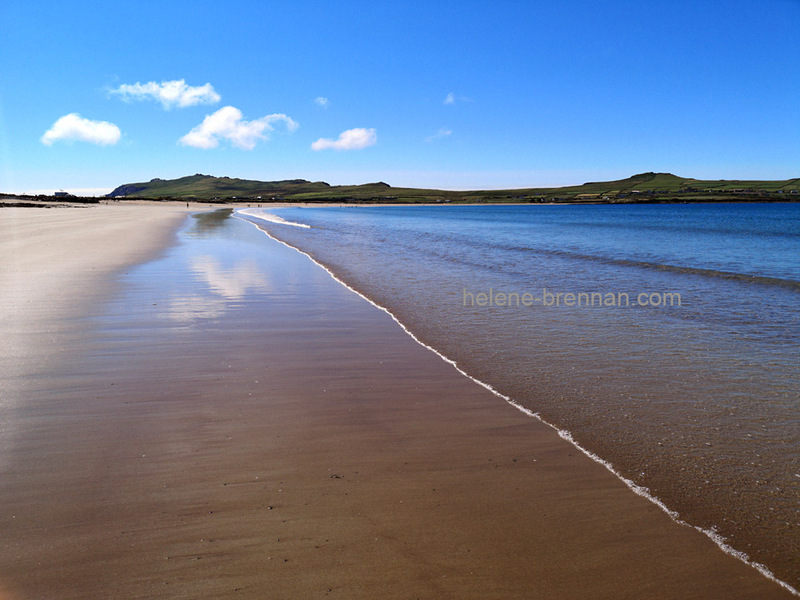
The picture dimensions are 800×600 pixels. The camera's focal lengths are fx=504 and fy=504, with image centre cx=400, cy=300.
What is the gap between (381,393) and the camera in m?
5.95

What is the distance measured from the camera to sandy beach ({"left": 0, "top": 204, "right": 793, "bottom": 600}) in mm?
2961

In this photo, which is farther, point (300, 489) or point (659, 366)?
point (659, 366)

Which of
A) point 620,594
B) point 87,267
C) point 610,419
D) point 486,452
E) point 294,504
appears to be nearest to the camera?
point 620,594

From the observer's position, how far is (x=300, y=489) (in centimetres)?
385

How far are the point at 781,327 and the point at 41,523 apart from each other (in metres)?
12.1

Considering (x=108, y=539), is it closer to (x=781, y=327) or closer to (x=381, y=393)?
(x=381, y=393)

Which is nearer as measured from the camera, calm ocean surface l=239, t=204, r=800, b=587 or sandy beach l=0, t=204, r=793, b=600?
sandy beach l=0, t=204, r=793, b=600

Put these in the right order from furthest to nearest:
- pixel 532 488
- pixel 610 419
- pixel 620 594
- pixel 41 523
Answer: pixel 610 419
pixel 532 488
pixel 41 523
pixel 620 594

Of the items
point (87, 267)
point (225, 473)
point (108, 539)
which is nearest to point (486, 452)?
point (225, 473)

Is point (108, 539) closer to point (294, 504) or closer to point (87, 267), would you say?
point (294, 504)

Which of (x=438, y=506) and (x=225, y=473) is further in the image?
(x=225, y=473)

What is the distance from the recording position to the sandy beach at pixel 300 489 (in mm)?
2961

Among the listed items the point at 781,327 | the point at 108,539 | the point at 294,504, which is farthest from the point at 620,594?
the point at 781,327

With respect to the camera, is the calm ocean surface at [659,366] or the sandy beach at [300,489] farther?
the calm ocean surface at [659,366]
